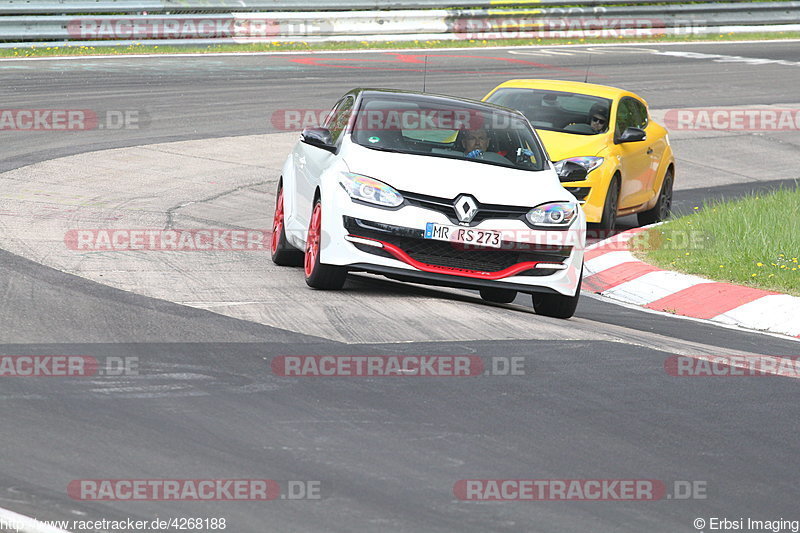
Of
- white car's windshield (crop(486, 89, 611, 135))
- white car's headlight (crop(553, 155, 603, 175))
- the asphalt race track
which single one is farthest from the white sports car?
white car's windshield (crop(486, 89, 611, 135))

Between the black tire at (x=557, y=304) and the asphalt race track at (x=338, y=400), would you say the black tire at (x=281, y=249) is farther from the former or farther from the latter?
the black tire at (x=557, y=304)

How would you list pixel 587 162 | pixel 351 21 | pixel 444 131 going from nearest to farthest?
pixel 444 131 < pixel 587 162 < pixel 351 21

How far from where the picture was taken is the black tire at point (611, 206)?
14.0 m

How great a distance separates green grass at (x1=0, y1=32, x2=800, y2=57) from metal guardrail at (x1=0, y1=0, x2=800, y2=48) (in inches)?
5.4

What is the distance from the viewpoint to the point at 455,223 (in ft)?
30.0

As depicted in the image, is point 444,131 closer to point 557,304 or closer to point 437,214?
point 437,214

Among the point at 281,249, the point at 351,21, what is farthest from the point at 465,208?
the point at 351,21

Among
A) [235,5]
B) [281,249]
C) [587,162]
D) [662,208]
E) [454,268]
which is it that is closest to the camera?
[454,268]

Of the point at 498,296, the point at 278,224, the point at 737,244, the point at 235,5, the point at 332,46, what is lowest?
the point at 498,296

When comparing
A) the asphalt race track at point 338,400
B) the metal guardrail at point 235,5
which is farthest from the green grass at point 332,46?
the asphalt race track at point 338,400

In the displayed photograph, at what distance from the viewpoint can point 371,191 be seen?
30.4 ft

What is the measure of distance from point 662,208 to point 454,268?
7265 millimetres

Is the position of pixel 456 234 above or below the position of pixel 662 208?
above

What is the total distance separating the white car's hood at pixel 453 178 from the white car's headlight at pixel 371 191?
0.16 feet
